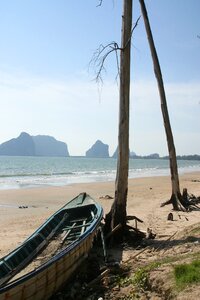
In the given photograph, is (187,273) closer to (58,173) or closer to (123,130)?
(123,130)

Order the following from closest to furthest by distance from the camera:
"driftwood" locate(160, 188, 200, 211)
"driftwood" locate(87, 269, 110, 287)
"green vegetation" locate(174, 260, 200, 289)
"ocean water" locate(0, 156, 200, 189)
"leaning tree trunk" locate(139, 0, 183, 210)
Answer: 1. "green vegetation" locate(174, 260, 200, 289)
2. "driftwood" locate(87, 269, 110, 287)
3. "driftwood" locate(160, 188, 200, 211)
4. "leaning tree trunk" locate(139, 0, 183, 210)
5. "ocean water" locate(0, 156, 200, 189)

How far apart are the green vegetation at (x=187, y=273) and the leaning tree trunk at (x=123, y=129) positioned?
4.14 metres

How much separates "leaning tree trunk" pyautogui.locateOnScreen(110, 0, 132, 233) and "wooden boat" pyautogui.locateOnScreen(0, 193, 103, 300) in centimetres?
53

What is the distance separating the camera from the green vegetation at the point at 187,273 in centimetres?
569

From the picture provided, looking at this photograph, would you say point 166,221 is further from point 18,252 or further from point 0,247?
point 18,252

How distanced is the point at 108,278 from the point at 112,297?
745 millimetres

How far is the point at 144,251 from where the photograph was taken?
8914 millimetres

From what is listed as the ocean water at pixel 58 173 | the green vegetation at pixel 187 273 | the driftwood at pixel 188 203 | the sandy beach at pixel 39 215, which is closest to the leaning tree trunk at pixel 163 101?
the driftwood at pixel 188 203

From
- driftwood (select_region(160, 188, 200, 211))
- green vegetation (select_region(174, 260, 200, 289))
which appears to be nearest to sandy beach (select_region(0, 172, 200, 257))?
driftwood (select_region(160, 188, 200, 211))

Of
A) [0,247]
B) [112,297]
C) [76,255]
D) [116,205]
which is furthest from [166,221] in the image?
[112,297]

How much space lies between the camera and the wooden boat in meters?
5.71

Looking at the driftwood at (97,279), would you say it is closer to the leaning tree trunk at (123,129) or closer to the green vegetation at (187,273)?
the green vegetation at (187,273)

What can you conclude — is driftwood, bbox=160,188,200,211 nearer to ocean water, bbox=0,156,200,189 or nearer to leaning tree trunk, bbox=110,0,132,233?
leaning tree trunk, bbox=110,0,132,233

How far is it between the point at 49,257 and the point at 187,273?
2983 mm
